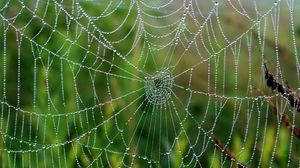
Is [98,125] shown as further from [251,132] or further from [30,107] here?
[251,132]

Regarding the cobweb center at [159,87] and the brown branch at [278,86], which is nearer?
the brown branch at [278,86]

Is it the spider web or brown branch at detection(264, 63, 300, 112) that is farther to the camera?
the spider web

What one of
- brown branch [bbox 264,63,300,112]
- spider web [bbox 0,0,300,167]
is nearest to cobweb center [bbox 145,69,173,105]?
spider web [bbox 0,0,300,167]

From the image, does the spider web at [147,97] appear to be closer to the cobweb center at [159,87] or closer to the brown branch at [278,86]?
the cobweb center at [159,87]

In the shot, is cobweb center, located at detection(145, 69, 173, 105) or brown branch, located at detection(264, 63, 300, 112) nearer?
brown branch, located at detection(264, 63, 300, 112)

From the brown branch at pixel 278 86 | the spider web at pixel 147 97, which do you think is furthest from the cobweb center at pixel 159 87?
the brown branch at pixel 278 86

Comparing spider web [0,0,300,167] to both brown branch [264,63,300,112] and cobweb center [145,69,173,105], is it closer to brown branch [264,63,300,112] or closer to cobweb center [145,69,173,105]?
cobweb center [145,69,173,105]

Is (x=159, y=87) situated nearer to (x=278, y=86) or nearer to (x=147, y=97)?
(x=147, y=97)
